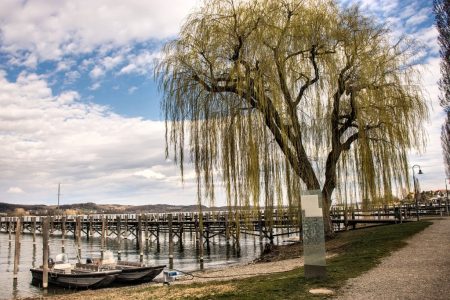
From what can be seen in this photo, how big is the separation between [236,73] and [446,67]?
17.7 meters

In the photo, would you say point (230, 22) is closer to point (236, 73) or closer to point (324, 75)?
point (236, 73)

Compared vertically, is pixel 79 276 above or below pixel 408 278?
below

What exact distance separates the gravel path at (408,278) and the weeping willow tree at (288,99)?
4.32 meters

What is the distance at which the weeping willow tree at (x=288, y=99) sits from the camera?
46.4 feet

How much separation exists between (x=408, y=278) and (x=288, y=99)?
769 centimetres

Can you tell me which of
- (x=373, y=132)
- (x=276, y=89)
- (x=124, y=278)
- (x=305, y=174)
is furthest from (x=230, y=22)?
→ (x=124, y=278)

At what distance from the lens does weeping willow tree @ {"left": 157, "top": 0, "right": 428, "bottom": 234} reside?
14.1 metres

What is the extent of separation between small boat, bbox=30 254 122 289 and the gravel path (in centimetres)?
1663

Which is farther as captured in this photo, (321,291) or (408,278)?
(408,278)

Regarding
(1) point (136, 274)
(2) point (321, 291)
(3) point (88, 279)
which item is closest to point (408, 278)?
(2) point (321, 291)

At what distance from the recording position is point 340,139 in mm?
18547

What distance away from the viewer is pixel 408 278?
9.34m

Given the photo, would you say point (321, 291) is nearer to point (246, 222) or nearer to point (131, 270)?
point (246, 222)

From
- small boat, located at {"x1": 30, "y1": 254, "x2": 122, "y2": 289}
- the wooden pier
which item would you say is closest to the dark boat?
small boat, located at {"x1": 30, "y1": 254, "x2": 122, "y2": 289}
